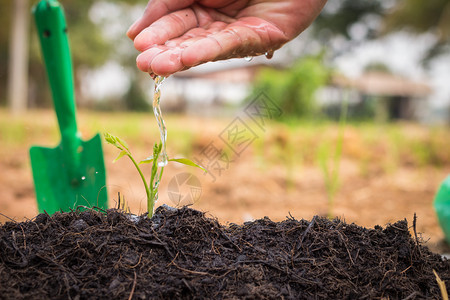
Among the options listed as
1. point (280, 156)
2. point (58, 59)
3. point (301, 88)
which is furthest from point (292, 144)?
point (58, 59)

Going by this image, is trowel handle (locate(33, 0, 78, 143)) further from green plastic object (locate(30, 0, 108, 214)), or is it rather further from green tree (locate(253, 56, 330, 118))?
green tree (locate(253, 56, 330, 118))

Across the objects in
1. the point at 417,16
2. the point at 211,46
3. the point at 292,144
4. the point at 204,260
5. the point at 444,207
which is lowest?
the point at 204,260

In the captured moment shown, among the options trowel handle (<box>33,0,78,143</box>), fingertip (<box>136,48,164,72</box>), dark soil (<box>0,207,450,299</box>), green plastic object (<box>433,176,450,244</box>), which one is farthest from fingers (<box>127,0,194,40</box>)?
green plastic object (<box>433,176,450,244</box>)

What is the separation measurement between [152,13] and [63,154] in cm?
73

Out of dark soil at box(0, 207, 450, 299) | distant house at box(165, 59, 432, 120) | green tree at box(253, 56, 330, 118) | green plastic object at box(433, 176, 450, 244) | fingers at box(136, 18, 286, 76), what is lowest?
dark soil at box(0, 207, 450, 299)

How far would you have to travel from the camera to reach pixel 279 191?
2582 mm

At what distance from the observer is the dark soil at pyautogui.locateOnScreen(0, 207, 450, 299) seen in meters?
0.62

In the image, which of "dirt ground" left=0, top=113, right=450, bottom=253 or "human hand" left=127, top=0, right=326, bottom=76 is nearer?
"human hand" left=127, top=0, right=326, bottom=76

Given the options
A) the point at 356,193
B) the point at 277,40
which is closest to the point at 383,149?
the point at 356,193

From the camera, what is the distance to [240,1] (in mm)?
1332

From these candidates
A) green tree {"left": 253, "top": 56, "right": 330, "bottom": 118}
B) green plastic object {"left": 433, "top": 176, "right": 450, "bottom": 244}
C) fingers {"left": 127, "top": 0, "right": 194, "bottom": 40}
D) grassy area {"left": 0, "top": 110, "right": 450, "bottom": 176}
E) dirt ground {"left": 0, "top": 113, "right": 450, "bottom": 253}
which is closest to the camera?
fingers {"left": 127, "top": 0, "right": 194, "bottom": 40}

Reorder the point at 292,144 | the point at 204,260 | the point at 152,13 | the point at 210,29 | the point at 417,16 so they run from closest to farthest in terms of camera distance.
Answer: the point at 204,260
the point at 152,13
the point at 210,29
the point at 292,144
the point at 417,16

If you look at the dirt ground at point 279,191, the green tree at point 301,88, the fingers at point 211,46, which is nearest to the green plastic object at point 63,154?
the dirt ground at point 279,191

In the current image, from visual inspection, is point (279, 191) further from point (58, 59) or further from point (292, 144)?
point (58, 59)
